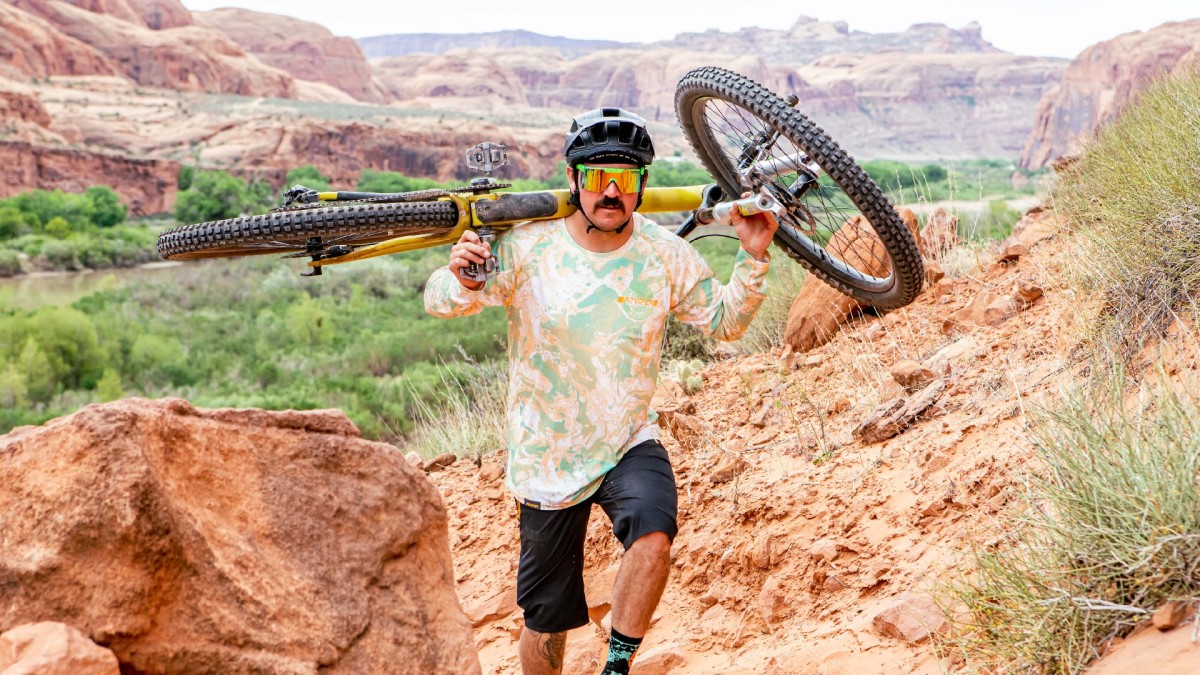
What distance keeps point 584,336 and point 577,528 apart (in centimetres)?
64

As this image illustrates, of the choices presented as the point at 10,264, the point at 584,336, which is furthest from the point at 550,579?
the point at 10,264

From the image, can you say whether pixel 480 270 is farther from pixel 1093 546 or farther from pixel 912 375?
pixel 912 375

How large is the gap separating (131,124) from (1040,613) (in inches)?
2591

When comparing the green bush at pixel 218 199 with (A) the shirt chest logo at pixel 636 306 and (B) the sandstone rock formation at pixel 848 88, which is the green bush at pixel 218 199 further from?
(B) the sandstone rock formation at pixel 848 88

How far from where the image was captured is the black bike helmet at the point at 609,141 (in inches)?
133

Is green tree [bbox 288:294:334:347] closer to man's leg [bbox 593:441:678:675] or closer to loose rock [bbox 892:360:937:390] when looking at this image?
loose rock [bbox 892:360:937:390]

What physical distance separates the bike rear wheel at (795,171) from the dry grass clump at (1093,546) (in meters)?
1.54

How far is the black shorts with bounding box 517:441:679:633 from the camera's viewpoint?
318 centimetres

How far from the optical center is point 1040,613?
8.40ft

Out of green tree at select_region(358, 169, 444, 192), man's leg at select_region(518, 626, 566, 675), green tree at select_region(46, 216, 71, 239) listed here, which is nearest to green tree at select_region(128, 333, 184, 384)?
man's leg at select_region(518, 626, 566, 675)

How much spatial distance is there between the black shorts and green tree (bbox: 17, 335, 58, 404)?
56.6 ft

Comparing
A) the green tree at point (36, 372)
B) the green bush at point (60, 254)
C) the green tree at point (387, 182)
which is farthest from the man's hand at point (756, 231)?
the green tree at point (387, 182)

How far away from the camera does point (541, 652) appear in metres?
3.49

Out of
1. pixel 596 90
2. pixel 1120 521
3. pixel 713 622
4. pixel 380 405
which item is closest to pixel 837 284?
pixel 713 622
